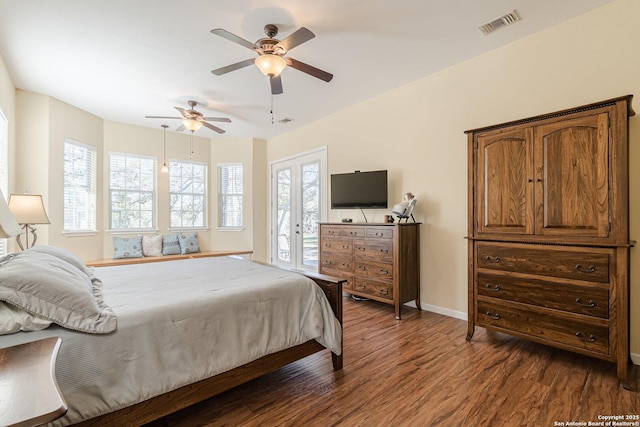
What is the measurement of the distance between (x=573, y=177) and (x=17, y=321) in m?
3.41

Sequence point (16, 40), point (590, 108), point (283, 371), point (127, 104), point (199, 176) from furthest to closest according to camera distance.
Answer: point (199, 176) < point (127, 104) < point (16, 40) < point (283, 371) < point (590, 108)

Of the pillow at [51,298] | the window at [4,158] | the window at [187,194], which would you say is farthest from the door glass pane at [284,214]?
the pillow at [51,298]

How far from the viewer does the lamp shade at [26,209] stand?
3.02 m

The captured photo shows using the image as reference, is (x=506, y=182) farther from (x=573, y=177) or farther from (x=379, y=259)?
(x=379, y=259)

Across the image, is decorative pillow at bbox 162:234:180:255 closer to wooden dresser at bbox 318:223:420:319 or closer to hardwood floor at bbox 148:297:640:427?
wooden dresser at bbox 318:223:420:319

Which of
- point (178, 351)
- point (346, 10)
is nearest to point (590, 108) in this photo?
point (346, 10)

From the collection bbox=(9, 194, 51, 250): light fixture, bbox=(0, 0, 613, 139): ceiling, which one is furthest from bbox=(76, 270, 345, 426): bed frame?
bbox=(9, 194, 51, 250): light fixture

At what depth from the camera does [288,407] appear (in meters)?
1.90

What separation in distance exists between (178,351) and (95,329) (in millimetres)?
411

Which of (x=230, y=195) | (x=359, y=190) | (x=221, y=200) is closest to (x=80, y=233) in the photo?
(x=221, y=200)

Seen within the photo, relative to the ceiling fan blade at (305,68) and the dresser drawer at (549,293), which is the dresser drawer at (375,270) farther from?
the ceiling fan blade at (305,68)

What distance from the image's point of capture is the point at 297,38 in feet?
7.60

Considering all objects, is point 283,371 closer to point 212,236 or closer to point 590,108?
point 590,108

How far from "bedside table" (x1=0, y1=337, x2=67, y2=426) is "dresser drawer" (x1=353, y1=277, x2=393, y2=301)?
308 centimetres
